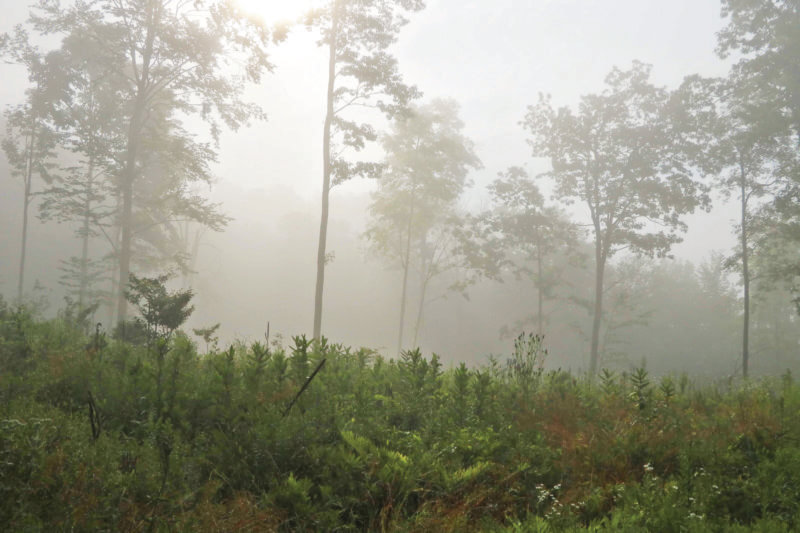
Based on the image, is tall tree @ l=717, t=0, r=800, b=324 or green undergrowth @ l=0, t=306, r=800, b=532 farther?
tall tree @ l=717, t=0, r=800, b=324

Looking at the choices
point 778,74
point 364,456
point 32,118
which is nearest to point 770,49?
point 778,74

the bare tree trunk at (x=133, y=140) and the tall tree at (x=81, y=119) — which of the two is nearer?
the bare tree trunk at (x=133, y=140)

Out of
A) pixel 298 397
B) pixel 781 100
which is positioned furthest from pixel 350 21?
pixel 781 100

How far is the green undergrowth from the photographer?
10.4ft

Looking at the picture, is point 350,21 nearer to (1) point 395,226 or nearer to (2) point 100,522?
(1) point 395,226

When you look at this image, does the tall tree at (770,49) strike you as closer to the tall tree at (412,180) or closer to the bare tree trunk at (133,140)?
the tall tree at (412,180)

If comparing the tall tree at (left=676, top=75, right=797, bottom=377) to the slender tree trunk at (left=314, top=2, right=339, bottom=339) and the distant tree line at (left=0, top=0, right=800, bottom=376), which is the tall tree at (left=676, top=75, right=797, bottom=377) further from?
the slender tree trunk at (left=314, top=2, right=339, bottom=339)

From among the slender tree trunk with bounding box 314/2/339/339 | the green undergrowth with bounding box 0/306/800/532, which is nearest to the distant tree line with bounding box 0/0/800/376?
the slender tree trunk with bounding box 314/2/339/339

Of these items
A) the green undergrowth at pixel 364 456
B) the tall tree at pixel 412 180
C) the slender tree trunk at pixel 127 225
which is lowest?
the green undergrowth at pixel 364 456

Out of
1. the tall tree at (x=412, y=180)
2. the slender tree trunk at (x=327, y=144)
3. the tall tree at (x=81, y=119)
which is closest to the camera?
the slender tree trunk at (x=327, y=144)

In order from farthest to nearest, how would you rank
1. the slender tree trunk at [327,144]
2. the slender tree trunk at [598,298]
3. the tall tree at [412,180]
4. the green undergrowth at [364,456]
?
the tall tree at [412,180] < the slender tree trunk at [598,298] < the slender tree trunk at [327,144] < the green undergrowth at [364,456]

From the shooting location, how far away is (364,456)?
377 centimetres

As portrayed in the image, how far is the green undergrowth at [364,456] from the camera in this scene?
10.4 ft

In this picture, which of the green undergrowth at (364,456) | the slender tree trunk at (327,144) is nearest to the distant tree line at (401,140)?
the slender tree trunk at (327,144)
